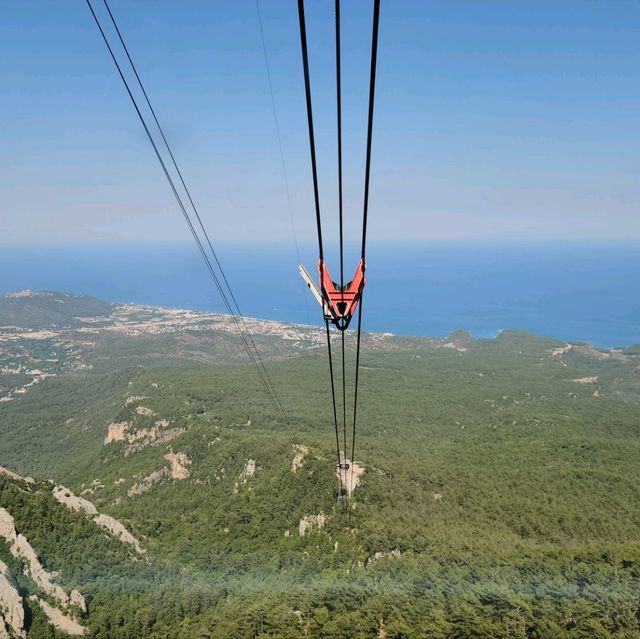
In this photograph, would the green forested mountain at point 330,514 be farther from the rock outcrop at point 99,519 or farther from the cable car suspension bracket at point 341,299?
the cable car suspension bracket at point 341,299

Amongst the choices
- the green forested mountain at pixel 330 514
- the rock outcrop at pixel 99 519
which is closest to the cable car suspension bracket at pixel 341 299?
the green forested mountain at pixel 330 514

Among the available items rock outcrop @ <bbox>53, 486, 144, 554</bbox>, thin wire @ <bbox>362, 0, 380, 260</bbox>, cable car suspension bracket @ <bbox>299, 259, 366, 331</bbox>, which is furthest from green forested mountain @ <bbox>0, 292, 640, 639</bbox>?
thin wire @ <bbox>362, 0, 380, 260</bbox>

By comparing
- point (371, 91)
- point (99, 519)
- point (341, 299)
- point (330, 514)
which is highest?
point (371, 91)

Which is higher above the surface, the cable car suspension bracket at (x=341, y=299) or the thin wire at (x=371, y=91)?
the thin wire at (x=371, y=91)

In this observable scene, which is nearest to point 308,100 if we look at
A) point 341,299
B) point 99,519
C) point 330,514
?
point 341,299

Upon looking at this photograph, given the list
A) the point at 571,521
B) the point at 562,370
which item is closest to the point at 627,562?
the point at 571,521

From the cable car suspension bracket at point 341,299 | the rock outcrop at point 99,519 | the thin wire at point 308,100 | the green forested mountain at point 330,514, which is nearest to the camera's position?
the thin wire at point 308,100

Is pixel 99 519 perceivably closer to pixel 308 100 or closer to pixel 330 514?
pixel 330 514

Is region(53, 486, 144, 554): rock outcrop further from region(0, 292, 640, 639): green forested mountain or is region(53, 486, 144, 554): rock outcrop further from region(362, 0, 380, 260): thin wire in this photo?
region(362, 0, 380, 260): thin wire
